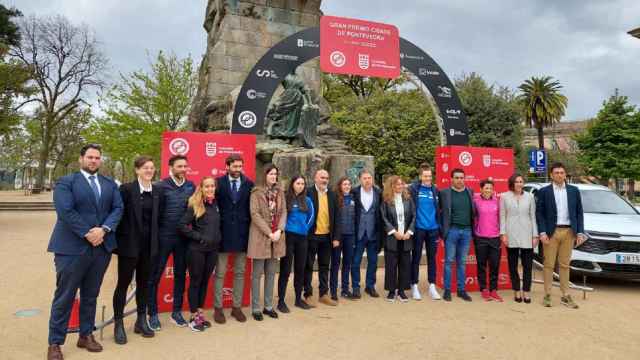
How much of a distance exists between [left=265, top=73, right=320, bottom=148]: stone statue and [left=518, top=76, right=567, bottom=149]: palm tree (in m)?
28.4

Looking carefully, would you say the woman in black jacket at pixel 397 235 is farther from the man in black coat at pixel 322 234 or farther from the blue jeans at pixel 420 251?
the man in black coat at pixel 322 234

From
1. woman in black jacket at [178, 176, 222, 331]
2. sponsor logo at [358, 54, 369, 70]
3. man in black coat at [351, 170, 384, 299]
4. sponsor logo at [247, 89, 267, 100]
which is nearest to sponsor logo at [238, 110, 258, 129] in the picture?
sponsor logo at [247, 89, 267, 100]

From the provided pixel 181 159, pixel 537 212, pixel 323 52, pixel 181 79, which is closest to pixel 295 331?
pixel 181 159

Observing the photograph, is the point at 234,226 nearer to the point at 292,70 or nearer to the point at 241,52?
the point at 292,70

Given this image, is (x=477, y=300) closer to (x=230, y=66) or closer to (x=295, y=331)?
(x=295, y=331)

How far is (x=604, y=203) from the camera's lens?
780 cm

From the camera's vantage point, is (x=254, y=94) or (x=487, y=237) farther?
(x=254, y=94)

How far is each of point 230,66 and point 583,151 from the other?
26495 mm

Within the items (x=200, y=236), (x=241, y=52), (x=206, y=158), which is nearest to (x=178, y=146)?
(x=206, y=158)

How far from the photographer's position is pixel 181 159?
4496 mm

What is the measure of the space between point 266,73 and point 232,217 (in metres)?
3.82

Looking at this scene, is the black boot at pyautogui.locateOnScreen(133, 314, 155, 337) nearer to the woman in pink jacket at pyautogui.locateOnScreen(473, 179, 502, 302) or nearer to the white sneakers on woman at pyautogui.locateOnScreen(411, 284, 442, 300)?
the white sneakers on woman at pyautogui.locateOnScreen(411, 284, 442, 300)

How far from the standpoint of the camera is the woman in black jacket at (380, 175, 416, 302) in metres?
5.70

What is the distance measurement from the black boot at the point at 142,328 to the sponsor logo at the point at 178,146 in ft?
6.35
